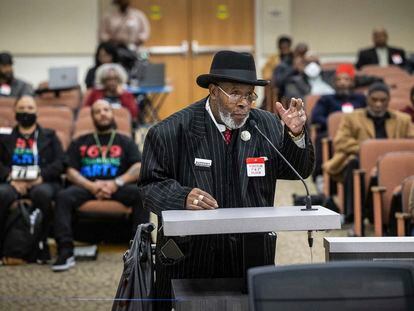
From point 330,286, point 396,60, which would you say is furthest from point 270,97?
point 330,286

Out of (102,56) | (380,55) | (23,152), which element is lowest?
(23,152)

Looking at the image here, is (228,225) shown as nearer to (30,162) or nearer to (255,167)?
(255,167)

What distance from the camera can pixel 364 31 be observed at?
1448 cm

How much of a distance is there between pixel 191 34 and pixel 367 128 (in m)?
7.45

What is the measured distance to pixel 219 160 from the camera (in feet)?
11.3

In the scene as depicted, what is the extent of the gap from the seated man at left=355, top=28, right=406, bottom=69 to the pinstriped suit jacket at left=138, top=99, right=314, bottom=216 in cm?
937

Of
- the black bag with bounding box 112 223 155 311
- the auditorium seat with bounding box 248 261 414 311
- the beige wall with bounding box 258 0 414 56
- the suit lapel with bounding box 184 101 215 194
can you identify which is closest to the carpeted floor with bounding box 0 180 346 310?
the suit lapel with bounding box 184 101 215 194

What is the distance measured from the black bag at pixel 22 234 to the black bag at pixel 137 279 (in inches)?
135

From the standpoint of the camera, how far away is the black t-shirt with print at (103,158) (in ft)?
22.2

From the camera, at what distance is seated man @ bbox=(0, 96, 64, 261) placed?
6656 mm

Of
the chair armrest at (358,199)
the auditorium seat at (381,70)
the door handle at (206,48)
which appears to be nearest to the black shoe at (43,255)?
the chair armrest at (358,199)

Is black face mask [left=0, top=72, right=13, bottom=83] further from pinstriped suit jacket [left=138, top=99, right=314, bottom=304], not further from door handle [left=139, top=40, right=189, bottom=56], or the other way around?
pinstriped suit jacket [left=138, top=99, right=314, bottom=304]

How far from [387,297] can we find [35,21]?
12.3 meters

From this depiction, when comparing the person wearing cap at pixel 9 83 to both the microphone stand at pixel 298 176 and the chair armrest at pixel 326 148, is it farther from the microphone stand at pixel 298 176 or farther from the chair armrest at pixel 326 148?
the microphone stand at pixel 298 176
